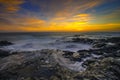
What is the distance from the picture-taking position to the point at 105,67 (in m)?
7.26

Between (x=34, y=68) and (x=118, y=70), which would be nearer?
(x=118, y=70)

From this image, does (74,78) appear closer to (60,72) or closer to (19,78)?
(60,72)

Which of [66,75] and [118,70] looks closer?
[66,75]

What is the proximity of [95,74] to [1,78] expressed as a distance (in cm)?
513

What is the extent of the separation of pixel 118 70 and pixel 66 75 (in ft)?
10.5

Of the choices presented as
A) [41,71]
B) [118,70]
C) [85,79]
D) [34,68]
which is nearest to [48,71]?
[41,71]

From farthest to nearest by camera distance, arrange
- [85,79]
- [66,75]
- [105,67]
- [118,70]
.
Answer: [105,67] < [118,70] < [66,75] < [85,79]

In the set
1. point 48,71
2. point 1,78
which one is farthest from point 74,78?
point 1,78

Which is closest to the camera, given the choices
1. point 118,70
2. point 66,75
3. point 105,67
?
point 66,75

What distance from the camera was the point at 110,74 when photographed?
248 inches

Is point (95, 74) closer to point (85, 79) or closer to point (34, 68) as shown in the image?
point (85, 79)

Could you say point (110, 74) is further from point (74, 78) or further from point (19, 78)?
point (19, 78)

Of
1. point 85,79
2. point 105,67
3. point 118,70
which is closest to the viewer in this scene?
point 85,79

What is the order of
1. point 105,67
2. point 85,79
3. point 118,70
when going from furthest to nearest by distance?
point 105,67 → point 118,70 → point 85,79
